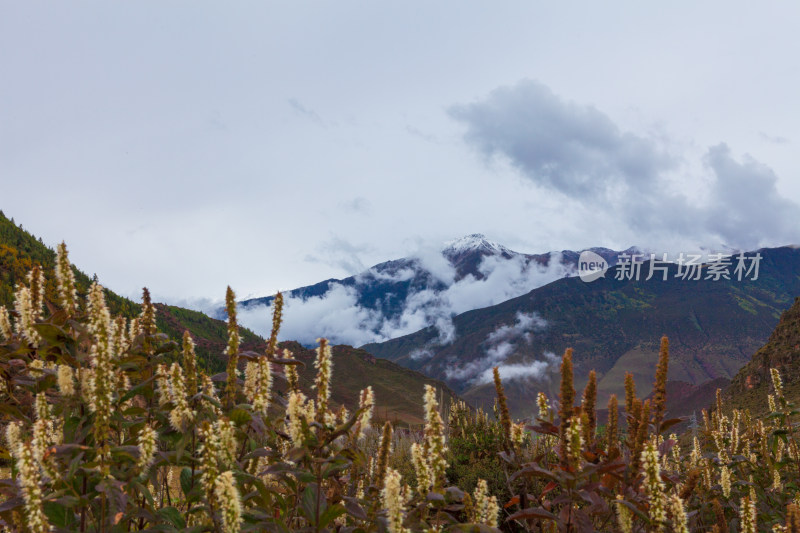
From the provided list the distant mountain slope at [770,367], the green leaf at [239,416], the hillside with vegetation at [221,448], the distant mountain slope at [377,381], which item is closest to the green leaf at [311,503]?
the hillside with vegetation at [221,448]

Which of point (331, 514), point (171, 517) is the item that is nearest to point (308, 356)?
point (171, 517)

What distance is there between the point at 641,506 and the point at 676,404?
147469 millimetres

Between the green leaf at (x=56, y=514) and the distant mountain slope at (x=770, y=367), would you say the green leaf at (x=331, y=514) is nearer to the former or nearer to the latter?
the green leaf at (x=56, y=514)

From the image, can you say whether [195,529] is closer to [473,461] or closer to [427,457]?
[427,457]

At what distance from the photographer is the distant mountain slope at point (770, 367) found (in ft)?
116

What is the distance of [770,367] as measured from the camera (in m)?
39.2

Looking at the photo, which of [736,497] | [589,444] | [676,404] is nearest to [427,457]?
[589,444]

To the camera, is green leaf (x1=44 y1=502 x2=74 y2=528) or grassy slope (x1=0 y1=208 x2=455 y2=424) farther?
grassy slope (x1=0 y1=208 x2=455 y2=424)

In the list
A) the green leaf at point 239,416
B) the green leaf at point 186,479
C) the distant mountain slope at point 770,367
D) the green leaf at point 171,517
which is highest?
the distant mountain slope at point 770,367

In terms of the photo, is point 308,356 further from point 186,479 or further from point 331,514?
point 331,514

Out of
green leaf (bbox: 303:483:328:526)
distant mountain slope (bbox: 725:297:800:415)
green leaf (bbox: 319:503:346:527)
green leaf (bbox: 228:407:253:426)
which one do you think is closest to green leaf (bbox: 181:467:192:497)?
green leaf (bbox: 228:407:253:426)

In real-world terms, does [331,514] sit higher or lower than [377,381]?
lower

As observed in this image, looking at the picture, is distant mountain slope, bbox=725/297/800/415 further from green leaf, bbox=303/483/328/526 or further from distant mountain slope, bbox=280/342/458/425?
green leaf, bbox=303/483/328/526

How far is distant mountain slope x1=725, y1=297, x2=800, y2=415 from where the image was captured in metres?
35.4
